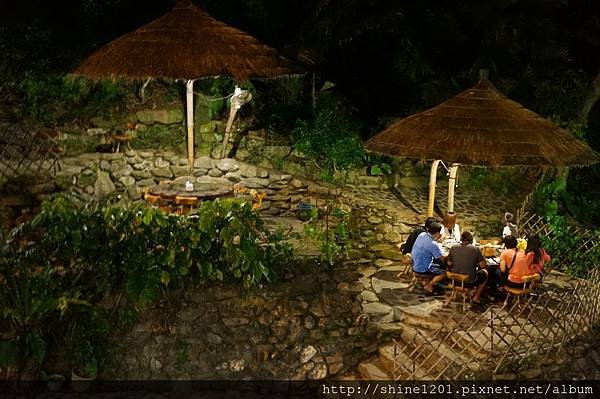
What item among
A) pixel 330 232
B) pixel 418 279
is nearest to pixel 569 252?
pixel 418 279

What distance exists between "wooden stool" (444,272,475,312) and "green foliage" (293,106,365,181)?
5011 millimetres

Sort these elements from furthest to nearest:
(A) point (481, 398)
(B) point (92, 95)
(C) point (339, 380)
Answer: (B) point (92, 95)
(C) point (339, 380)
(A) point (481, 398)

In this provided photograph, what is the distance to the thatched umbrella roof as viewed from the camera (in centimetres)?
866

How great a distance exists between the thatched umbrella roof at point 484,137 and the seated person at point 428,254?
3.23ft

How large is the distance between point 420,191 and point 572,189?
3.39 m

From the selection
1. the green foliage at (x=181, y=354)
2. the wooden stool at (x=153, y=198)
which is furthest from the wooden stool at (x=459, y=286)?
the wooden stool at (x=153, y=198)

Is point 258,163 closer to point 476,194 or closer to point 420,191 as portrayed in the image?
point 420,191

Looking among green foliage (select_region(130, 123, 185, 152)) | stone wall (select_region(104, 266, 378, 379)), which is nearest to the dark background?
green foliage (select_region(130, 123, 185, 152))

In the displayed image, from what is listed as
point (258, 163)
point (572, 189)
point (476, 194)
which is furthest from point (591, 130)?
point (258, 163)

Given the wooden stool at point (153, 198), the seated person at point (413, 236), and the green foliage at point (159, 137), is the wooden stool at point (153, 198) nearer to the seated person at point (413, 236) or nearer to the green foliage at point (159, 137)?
the seated person at point (413, 236)

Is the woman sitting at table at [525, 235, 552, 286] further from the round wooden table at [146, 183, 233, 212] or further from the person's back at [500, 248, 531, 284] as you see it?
the round wooden table at [146, 183, 233, 212]

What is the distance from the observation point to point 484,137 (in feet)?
28.9

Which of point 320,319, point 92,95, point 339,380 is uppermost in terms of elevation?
point 92,95

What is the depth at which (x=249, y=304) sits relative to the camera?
8.81m
